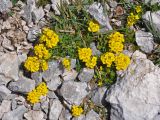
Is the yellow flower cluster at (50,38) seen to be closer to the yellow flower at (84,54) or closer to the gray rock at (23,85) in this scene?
the yellow flower at (84,54)

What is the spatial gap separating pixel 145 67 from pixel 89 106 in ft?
3.27

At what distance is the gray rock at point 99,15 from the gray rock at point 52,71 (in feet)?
3.02

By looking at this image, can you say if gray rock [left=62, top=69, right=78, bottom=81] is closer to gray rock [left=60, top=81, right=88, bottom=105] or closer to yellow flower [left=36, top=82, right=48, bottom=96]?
gray rock [left=60, top=81, right=88, bottom=105]

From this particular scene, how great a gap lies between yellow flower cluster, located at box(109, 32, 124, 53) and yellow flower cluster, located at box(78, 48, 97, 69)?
306 millimetres

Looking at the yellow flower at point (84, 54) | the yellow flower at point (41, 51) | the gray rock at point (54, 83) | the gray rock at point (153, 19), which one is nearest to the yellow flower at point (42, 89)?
the gray rock at point (54, 83)

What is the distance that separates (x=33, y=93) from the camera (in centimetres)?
595

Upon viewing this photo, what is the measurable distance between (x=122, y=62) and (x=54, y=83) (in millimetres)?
1061

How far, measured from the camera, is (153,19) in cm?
617

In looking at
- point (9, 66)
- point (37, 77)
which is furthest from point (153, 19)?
point (9, 66)

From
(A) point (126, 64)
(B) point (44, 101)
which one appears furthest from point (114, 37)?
(B) point (44, 101)

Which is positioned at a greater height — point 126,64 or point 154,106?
point 126,64

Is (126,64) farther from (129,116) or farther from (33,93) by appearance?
(33,93)

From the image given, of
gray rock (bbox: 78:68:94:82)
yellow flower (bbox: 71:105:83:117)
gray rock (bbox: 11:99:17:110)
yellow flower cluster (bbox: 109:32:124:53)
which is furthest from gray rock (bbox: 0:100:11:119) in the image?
yellow flower cluster (bbox: 109:32:124:53)

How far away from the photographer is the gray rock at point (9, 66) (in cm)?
610
